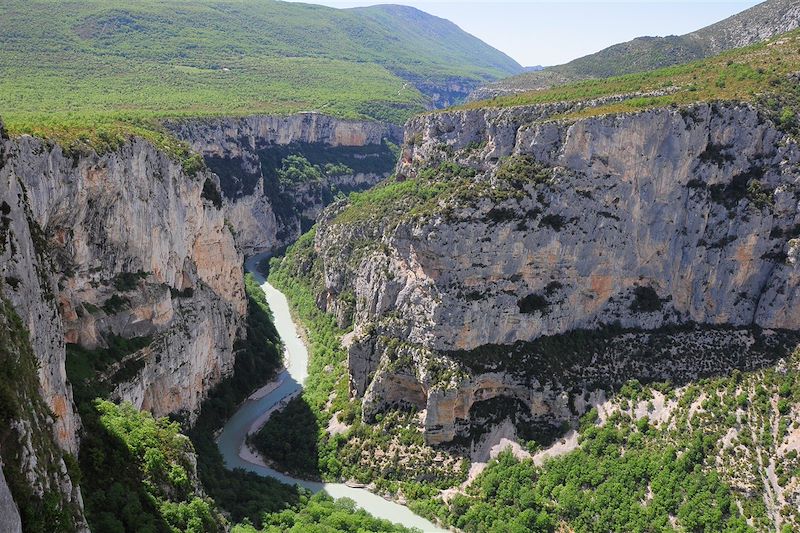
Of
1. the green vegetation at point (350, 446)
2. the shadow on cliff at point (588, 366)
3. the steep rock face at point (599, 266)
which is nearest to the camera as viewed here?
the shadow on cliff at point (588, 366)

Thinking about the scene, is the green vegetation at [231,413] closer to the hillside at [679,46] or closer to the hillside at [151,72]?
the hillside at [151,72]

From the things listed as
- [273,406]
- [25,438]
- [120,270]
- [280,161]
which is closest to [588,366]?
[273,406]

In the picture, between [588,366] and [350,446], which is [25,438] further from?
[588,366]

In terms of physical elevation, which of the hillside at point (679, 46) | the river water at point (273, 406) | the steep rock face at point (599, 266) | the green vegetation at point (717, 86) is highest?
the hillside at point (679, 46)

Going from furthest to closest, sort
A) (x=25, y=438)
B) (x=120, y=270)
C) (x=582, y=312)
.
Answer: (x=582, y=312) < (x=120, y=270) < (x=25, y=438)

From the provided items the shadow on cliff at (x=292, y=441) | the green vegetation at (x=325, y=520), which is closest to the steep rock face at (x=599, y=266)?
the shadow on cliff at (x=292, y=441)
